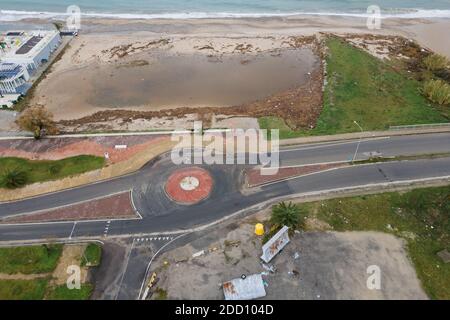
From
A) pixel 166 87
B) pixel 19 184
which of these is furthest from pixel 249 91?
pixel 19 184

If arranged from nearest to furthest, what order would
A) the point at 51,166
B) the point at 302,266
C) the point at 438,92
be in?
the point at 302,266 < the point at 51,166 < the point at 438,92

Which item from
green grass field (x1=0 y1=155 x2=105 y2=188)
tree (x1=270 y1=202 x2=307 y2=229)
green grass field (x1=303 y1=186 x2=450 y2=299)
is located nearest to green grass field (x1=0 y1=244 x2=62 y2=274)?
green grass field (x1=0 y1=155 x2=105 y2=188)

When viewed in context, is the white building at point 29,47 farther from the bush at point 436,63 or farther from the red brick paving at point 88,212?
the bush at point 436,63

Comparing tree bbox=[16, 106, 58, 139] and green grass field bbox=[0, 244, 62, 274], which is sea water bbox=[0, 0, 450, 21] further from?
green grass field bbox=[0, 244, 62, 274]

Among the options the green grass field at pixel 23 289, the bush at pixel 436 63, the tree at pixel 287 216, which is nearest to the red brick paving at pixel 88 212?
the green grass field at pixel 23 289

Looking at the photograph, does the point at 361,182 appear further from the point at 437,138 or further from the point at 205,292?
the point at 205,292

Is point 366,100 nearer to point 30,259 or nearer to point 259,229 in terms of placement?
point 259,229

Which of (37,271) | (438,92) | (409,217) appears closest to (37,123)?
(37,271)
